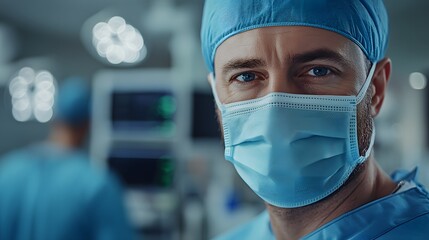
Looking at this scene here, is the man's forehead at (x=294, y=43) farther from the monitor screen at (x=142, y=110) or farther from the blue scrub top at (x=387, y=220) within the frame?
the monitor screen at (x=142, y=110)

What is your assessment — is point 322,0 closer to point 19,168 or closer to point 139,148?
point 19,168

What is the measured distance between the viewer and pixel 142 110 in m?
3.16

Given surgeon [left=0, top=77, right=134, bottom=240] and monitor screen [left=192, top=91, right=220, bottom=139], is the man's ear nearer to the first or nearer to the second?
surgeon [left=0, top=77, right=134, bottom=240]

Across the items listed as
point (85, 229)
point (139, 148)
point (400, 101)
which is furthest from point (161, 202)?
point (400, 101)

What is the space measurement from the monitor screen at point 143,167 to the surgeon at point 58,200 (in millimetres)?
902

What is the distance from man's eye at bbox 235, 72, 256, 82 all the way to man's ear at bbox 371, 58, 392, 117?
25 cm

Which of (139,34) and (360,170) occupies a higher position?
(139,34)

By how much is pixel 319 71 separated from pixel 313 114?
8cm

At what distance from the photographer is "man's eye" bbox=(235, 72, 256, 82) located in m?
0.96

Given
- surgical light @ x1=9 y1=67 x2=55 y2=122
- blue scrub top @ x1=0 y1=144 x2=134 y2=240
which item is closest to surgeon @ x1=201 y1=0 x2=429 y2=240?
blue scrub top @ x1=0 y1=144 x2=134 y2=240

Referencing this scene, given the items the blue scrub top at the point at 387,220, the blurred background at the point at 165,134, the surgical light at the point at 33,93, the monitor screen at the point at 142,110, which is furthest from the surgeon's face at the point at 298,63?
the surgical light at the point at 33,93

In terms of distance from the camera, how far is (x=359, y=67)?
94 centimetres

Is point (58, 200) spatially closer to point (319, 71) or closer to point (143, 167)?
point (143, 167)

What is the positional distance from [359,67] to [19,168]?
67.4 inches
